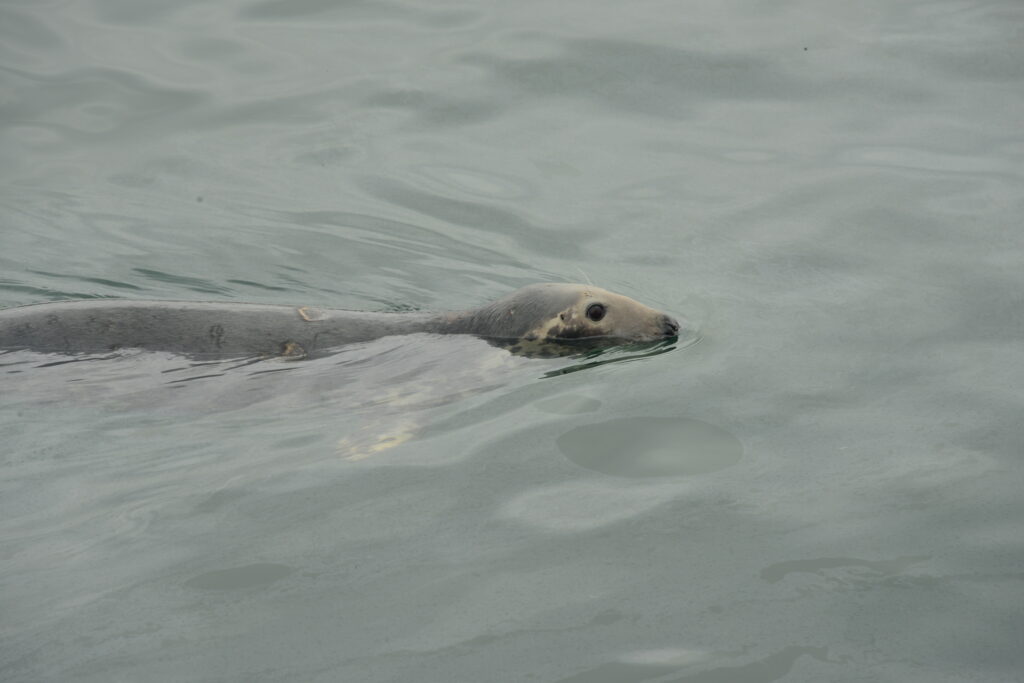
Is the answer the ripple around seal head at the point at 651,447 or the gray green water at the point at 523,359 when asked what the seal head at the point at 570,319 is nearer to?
the gray green water at the point at 523,359

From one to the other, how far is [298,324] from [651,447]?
250 cm

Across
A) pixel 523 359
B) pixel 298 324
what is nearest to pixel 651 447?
pixel 523 359

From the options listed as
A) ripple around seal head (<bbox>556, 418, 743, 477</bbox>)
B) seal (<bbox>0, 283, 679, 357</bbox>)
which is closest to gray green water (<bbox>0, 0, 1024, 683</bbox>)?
ripple around seal head (<bbox>556, 418, 743, 477</bbox>)

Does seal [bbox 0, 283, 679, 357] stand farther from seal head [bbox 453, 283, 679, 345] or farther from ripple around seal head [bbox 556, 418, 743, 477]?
ripple around seal head [bbox 556, 418, 743, 477]

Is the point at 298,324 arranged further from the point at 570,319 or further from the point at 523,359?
the point at 570,319

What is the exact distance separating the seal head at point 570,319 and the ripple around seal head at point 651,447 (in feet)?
4.99

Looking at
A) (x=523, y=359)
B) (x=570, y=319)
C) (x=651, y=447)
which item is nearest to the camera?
(x=651, y=447)

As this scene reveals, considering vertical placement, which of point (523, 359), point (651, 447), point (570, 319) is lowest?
point (651, 447)

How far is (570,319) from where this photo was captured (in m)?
7.48

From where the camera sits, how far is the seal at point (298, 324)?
23.0 feet

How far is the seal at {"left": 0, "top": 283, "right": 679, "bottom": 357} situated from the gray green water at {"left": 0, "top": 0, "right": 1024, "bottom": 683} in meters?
0.18

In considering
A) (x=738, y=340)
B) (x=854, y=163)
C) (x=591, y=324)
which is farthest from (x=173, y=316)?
(x=854, y=163)

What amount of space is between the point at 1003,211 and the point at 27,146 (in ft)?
25.5

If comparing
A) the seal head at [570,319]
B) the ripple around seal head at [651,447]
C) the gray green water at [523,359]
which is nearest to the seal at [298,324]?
the seal head at [570,319]
